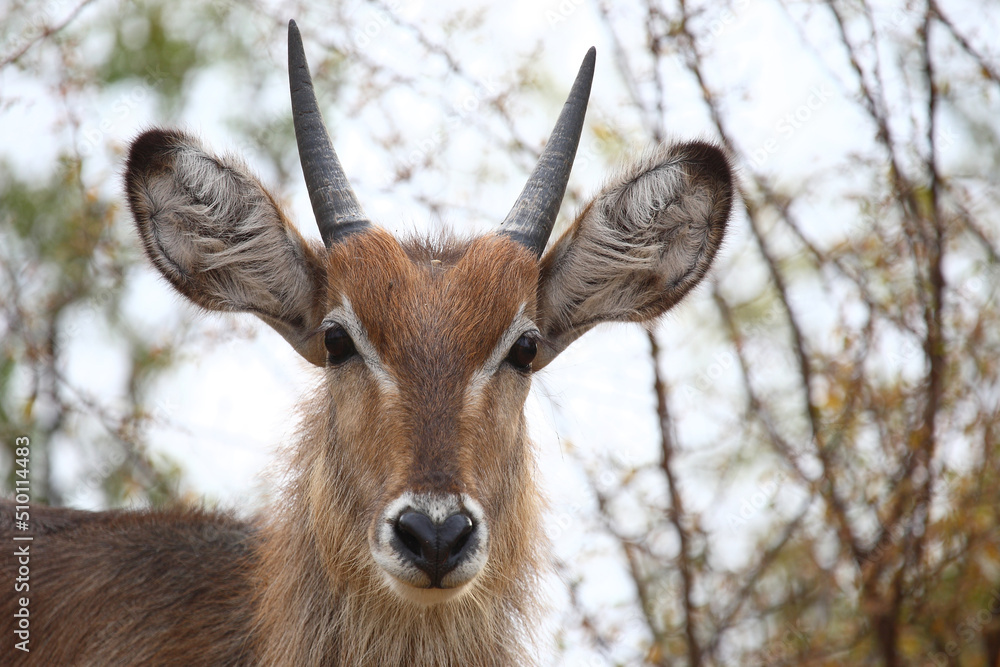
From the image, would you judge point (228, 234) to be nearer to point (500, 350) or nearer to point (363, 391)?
point (363, 391)

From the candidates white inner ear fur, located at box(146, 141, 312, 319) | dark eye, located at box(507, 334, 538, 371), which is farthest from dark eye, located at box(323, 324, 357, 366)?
dark eye, located at box(507, 334, 538, 371)

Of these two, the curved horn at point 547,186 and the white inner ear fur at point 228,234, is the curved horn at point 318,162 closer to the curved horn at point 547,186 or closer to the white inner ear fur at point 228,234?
the white inner ear fur at point 228,234

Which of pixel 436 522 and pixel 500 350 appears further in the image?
pixel 500 350

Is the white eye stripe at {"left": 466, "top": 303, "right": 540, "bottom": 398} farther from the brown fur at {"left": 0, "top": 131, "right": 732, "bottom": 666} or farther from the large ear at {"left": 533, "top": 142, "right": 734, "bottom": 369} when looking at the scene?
the large ear at {"left": 533, "top": 142, "right": 734, "bottom": 369}

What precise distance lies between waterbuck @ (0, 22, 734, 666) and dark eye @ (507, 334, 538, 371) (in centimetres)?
1

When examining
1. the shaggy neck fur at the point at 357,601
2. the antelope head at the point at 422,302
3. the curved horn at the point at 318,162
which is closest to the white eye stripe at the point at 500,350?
the antelope head at the point at 422,302

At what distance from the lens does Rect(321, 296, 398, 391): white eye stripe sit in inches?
194

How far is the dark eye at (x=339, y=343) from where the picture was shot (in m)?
5.17

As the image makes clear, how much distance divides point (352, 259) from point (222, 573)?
2.11m

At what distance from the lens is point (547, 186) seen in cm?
558

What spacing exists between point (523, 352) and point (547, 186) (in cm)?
97

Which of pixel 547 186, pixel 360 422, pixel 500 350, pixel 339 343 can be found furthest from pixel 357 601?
pixel 547 186

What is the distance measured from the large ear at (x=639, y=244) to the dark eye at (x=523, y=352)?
0.40 metres

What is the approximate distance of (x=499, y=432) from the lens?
16.7 ft
